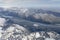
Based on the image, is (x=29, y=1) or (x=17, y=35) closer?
(x=17, y=35)

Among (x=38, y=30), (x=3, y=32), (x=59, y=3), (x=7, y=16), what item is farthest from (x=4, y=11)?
(x=59, y=3)

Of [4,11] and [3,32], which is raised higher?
[4,11]

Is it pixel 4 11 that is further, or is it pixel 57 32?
pixel 4 11

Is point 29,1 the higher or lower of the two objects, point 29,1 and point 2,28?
the higher

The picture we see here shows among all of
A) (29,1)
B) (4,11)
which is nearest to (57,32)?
(29,1)

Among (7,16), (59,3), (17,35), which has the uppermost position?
(59,3)

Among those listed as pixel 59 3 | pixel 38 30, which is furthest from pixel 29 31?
pixel 59 3

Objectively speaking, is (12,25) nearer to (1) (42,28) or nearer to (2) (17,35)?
(2) (17,35)

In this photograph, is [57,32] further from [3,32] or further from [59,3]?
[3,32]

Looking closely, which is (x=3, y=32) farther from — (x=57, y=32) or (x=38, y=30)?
(x=57, y=32)
